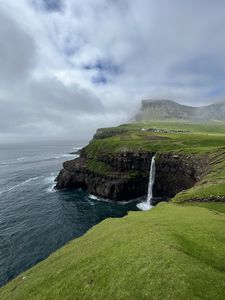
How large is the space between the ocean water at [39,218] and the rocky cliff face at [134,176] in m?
6.86

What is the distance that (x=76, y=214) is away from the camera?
8350 cm

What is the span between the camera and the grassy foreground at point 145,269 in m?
16.9

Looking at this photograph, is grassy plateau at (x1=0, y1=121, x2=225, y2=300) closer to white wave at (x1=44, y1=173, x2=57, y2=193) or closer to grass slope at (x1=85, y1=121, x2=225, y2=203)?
grass slope at (x1=85, y1=121, x2=225, y2=203)

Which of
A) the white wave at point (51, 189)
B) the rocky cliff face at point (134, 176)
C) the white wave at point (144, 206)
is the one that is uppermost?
the rocky cliff face at point (134, 176)

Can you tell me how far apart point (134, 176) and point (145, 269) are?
Result: 292 feet

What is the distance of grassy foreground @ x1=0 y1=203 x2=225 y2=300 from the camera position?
16875 mm

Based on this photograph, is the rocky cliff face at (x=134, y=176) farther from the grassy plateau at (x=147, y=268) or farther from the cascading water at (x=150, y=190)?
the grassy plateau at (x=147, y=268)

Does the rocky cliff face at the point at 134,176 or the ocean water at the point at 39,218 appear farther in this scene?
the rocky cliff face at the point at 134,176

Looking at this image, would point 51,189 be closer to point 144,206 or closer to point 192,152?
point 144,206

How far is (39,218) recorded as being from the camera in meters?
79.4

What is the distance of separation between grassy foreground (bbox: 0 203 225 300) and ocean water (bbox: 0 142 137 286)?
31.4 metres

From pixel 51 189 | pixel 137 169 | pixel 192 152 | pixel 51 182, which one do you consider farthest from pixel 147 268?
pixel 51 182

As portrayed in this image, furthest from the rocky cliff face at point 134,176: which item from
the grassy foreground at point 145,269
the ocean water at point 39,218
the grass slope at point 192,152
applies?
the grassy foreground at point 145,269

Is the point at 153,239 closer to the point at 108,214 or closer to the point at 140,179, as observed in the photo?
the point at 108,214
